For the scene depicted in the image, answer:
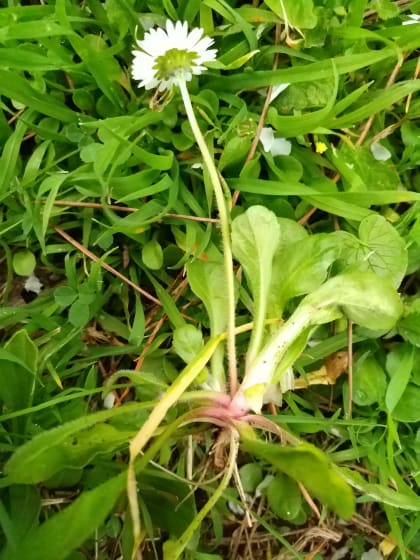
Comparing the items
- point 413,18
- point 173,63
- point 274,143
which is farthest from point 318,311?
point 413,18

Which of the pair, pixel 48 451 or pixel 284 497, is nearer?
pixel 48 451

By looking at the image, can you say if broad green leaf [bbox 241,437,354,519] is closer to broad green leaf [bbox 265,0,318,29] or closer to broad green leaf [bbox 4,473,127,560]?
broad green leaf [bbox 4,473,127,560]

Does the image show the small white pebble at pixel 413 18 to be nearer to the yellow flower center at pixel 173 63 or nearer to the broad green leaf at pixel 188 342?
the yellow flower center at pixel 173 63

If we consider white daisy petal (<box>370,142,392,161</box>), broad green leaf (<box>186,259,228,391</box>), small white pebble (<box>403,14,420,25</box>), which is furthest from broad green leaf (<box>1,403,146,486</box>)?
small white pebble (<box>403,14,420,25</box>)

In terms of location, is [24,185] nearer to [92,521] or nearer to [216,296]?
[216,296]

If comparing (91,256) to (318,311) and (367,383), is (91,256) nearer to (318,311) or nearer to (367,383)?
(318,311)

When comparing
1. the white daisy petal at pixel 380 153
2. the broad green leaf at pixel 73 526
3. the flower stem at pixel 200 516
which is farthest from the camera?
the white daisy petal at pixel 380 153

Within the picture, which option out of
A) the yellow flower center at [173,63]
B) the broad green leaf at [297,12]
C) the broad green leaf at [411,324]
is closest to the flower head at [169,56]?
the yellow flower center at [173,63]
